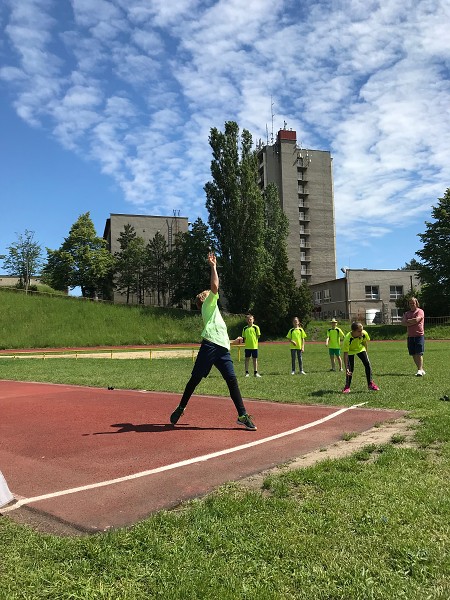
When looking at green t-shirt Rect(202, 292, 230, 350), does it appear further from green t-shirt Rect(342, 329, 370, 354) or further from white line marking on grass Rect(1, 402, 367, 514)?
green t-shirt Rect(342, 329, 370, 354)

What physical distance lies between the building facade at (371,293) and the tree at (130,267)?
2587 centimetres

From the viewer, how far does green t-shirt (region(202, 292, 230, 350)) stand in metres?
6.53

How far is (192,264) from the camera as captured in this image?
5678cm

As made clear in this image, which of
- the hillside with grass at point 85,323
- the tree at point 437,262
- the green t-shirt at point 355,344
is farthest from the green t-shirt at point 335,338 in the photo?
the tree at point 437,262

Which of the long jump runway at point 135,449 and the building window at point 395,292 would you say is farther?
the building window at point 395,292

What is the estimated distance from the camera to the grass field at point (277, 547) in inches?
103

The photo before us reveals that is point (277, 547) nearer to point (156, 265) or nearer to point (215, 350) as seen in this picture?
point (215, 350)

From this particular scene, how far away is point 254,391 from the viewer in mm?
10719

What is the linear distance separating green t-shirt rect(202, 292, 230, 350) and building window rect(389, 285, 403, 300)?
63732 mm

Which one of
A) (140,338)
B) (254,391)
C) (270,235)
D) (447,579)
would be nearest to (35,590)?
(447,579)

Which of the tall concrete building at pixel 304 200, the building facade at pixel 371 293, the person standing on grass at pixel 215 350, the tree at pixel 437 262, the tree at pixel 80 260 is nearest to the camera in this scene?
the person standing on grass at pixel 215 350

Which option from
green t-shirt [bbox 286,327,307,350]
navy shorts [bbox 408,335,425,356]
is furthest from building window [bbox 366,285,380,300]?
navy shorts [bbox 408,335,425,356]

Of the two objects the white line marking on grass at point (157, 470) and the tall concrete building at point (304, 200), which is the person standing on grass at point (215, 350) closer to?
the white line marking on grass at point (157, 470)

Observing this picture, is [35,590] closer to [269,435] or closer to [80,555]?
[80,555]
